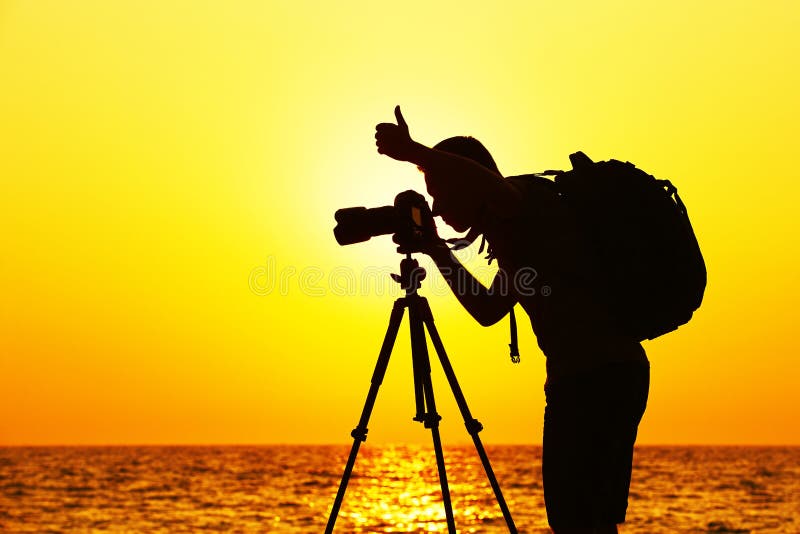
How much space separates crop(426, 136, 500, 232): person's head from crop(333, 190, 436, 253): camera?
0.88 feet

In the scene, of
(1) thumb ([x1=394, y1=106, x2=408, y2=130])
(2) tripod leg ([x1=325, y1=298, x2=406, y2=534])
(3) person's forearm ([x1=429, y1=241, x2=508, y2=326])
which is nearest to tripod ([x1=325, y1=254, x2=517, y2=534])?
(2) tripod leg ([x1=325, y1=298, x2=406, y2=534])

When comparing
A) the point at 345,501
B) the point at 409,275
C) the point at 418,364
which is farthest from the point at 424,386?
the point at 345,501

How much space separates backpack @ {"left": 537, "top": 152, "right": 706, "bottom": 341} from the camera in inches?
137

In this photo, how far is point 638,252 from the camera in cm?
347

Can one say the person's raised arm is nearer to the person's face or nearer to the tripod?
the person's face

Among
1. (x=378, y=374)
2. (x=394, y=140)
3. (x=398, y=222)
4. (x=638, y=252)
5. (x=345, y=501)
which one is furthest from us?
(x=345, y=501)

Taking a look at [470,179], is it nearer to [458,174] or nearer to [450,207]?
[458,174]

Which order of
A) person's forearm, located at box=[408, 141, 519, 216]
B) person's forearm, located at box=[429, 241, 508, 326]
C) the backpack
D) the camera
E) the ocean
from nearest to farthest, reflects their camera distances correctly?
person's forearm, located at box=[408, 141, 519, 216]
the backpack
person's forearm, located at box=[429, 241, 508, 326]
the camera
the ocean

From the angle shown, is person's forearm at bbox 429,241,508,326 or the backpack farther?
person's forearm at bbox 429,241,508,326

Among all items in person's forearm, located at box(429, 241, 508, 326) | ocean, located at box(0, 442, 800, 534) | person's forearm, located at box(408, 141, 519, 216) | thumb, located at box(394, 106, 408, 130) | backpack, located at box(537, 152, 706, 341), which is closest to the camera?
person's forearm, located at box(408, 141, 519, 216)

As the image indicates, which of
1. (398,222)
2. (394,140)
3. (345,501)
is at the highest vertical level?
(394,140)

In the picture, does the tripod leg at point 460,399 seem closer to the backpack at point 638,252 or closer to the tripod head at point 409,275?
the tripod head at point 409,275

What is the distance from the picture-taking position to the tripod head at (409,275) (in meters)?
4.30

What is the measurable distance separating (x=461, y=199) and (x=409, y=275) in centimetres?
93
